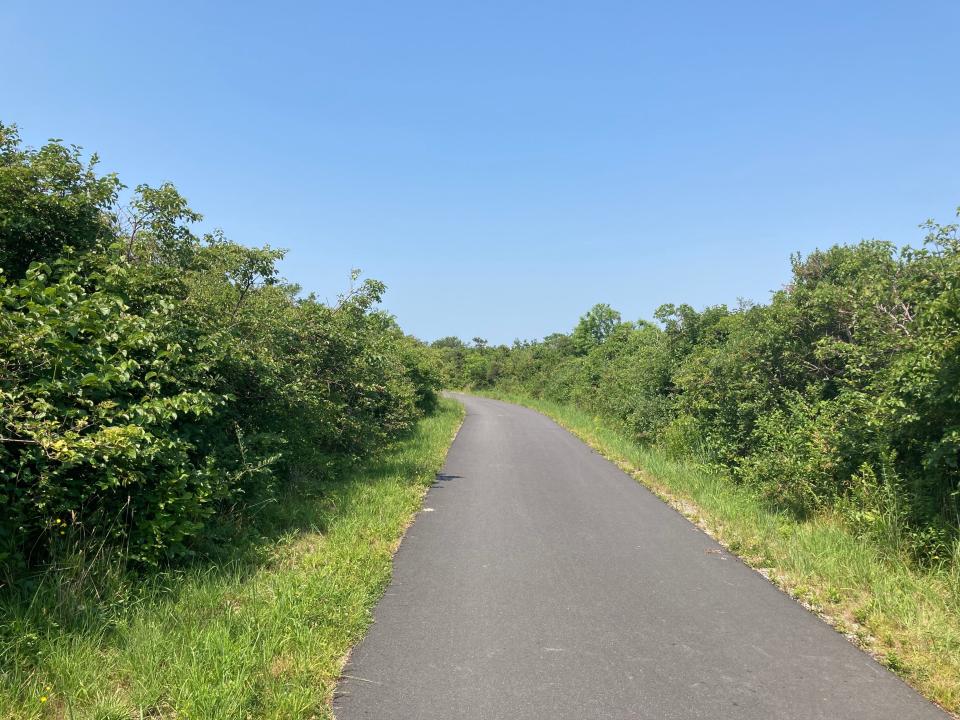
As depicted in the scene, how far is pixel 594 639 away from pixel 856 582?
2805 mm

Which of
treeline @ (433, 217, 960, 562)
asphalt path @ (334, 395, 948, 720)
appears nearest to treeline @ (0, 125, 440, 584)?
asphalt path @ (334, 395, 948, 720)

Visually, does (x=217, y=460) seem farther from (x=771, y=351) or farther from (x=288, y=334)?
(x=771, y=351)

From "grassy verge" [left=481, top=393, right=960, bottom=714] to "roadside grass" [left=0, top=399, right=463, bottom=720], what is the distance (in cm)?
385

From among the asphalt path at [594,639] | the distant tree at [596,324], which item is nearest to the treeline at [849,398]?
the asphalt path at [594,639]

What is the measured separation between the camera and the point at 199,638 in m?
3.80

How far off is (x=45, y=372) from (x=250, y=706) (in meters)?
2.97

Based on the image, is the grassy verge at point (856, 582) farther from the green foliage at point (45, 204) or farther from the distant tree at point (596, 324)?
the distant tree at point (596, 324)

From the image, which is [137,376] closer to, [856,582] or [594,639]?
[594,639]

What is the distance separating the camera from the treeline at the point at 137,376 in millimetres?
4188

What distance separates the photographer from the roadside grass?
3.20 meters

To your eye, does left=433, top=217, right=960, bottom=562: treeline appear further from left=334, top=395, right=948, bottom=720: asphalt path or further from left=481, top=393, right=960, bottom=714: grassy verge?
left=334, top=395, right=948, bottom=720: asphalt path

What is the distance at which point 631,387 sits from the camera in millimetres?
20625

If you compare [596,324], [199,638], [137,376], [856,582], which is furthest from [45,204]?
[596,324]

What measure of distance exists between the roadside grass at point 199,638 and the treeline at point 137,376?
450mm
